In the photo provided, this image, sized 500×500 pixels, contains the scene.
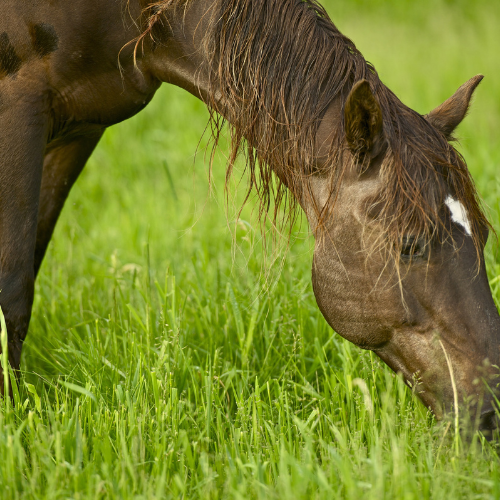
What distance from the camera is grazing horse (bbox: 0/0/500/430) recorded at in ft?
6.03

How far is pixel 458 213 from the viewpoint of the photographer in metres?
1.86

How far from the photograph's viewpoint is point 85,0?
217 centimetres

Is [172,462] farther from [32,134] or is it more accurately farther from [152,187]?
[152,187]

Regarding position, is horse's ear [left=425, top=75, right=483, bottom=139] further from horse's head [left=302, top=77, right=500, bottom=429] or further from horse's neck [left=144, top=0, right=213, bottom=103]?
horse's neck [left=144, top=0, right=213, bottom=103]

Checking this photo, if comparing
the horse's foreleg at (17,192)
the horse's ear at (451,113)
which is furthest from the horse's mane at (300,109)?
the horse's foreleg at (17,192)

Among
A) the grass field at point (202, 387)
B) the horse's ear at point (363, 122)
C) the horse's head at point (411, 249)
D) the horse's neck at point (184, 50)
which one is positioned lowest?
the grass field at point (202, 387)

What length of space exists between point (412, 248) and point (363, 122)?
44 cm

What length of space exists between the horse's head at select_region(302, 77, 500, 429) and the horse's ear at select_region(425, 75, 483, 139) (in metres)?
0.16

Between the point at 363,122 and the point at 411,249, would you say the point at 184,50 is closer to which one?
the point at 363,122

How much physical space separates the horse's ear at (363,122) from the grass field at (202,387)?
1.65 feet

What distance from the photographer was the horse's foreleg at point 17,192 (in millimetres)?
2102

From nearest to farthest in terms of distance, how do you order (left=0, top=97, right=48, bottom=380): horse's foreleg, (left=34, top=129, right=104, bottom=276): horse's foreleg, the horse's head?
1. the horse's head
2. (left=0, top=97, right=48, bottom=380): horse's foreleg
3. (left=34, top=129, right=104, bottom=276): horse's foreleg

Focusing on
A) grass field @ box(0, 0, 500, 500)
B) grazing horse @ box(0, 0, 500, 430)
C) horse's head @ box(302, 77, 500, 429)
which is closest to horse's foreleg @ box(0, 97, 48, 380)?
grazing horse @ box(0, 0, 500, 430)

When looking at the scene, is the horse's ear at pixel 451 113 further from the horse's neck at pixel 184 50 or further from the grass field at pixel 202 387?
the horse's neck at pixel 184 50
